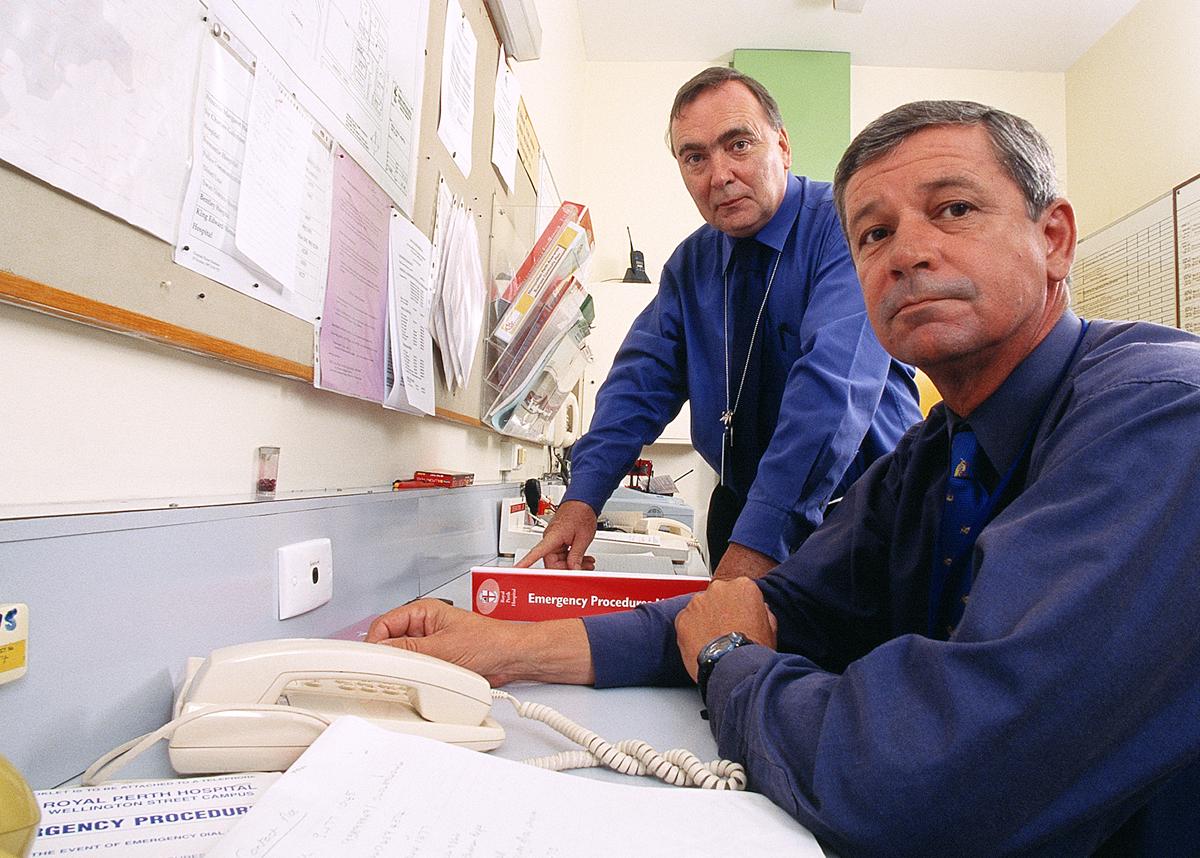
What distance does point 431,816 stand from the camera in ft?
1.35

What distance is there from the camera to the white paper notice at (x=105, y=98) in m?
0.48

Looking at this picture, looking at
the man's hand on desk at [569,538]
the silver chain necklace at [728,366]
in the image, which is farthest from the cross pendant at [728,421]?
the man's hand on desk at [569,538]

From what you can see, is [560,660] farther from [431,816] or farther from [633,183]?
[633,183]

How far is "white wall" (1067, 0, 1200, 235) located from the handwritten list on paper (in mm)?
3532

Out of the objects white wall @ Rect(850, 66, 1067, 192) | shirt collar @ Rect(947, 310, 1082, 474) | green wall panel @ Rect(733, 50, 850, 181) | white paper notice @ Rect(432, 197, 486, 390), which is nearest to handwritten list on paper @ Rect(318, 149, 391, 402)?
white paper notice @ Rect(432, 197, 486, 390)

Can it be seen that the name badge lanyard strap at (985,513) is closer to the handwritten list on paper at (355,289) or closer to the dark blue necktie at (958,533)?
the dark blue necktie at (958,533)

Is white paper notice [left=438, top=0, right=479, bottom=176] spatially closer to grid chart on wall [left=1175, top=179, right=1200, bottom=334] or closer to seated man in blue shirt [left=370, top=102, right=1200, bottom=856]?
seated man in blue shirt [left=370, top=102, right=1200, bottom=856]

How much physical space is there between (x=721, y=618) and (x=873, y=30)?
151 inches

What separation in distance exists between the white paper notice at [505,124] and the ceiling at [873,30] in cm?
191

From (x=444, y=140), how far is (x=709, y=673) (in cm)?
114

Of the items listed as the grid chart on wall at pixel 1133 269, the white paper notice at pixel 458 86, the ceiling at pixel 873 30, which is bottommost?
the white paper notice at pixel 458 86

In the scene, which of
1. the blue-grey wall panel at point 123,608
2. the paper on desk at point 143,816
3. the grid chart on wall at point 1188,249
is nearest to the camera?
the paper on desk at point 143,816

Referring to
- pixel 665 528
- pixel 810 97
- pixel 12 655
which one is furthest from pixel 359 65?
pixel 810 97

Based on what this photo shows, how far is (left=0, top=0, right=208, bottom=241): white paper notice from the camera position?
0.48m
